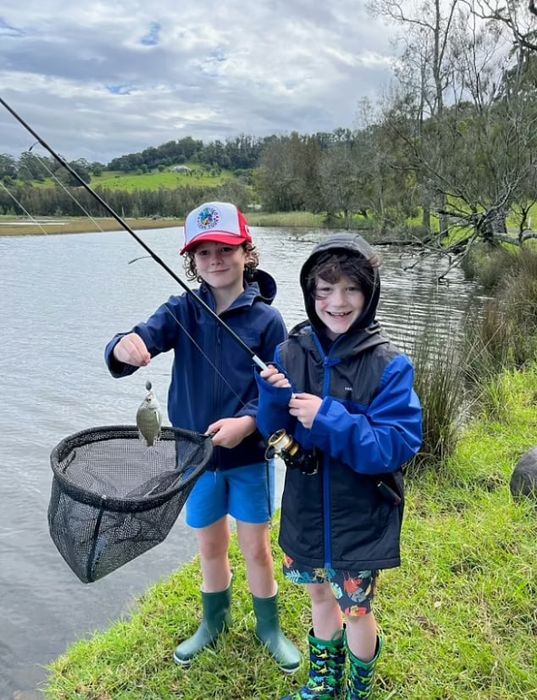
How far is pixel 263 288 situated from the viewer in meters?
2.59

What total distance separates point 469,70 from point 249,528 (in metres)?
16.4

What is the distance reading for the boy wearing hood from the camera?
6.00ft

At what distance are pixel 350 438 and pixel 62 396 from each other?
6217mm

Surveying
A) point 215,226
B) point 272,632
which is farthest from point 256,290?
point 272,632

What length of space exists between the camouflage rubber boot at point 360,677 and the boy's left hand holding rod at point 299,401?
904 mm

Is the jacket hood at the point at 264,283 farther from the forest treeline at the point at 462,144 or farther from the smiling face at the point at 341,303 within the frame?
the forest treeline at the point at 462,144

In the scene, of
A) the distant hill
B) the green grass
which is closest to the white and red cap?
the distant hill

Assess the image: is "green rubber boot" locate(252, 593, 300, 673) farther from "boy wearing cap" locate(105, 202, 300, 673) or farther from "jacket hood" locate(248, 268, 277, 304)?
"jacket hood" locate(248, 268, 277, 304)

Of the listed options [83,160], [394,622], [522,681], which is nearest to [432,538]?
[394,622]

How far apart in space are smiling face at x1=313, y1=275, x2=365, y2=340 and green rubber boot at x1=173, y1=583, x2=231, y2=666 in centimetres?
138

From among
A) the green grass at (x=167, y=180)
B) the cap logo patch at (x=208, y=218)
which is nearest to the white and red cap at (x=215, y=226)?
the cap logo patch at (x=208, y=218)

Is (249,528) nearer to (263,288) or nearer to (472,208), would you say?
(263,288)

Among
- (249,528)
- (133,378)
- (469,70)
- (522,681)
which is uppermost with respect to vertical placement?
(469,70)

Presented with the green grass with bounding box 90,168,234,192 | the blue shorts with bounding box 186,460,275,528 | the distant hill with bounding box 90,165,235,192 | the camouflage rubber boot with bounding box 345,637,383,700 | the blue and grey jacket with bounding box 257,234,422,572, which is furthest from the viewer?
the distant hill with bounding box 90,165,235,192
